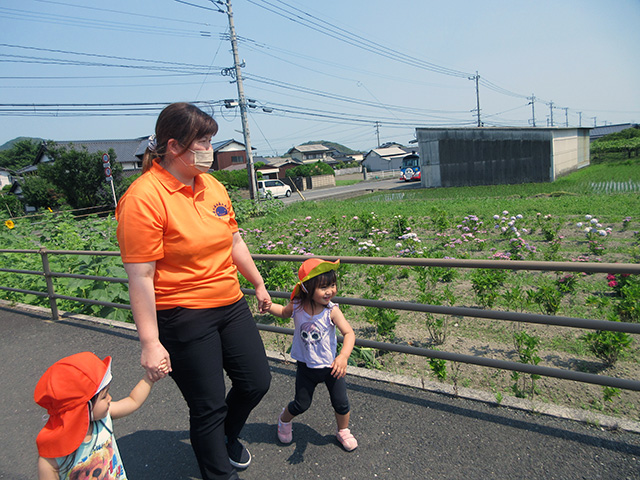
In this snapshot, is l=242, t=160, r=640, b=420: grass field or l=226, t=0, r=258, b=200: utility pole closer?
l=242, t=160, r=640, b=420: grass field

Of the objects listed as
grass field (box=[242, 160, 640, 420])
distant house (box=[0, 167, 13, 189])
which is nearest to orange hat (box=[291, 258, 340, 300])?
grass field (box=[242, 160, 640, 420])

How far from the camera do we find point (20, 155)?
255 feet

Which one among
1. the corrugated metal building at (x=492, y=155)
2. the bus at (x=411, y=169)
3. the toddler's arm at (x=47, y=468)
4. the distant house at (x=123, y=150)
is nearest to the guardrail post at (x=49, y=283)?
the toddler's arm at (x=47, y=468)

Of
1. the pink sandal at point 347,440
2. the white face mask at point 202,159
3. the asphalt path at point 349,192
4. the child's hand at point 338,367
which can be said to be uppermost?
the white face mask at point 202,159

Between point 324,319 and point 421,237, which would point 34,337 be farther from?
point 421,237

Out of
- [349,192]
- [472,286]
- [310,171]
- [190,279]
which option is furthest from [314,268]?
[310,171]

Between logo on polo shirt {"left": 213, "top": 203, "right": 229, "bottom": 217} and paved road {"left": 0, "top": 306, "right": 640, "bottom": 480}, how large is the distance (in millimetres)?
1432

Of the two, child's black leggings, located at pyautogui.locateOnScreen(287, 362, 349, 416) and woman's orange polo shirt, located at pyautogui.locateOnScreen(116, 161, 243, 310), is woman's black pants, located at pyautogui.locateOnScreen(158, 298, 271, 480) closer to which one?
woman's orange polo shirt, located at pyautogui.locateOnScreen(116, 161, 243, 310)

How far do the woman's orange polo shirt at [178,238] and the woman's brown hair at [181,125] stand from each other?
0.41 feet

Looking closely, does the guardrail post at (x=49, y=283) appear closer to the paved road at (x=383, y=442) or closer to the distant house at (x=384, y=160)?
the paved road at (x=383, y=442)

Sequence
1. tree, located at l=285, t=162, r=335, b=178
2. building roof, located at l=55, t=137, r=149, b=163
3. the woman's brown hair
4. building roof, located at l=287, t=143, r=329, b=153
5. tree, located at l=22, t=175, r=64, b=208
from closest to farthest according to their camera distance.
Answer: the woman's brown hair → tree, located at l=22, t=175, r=64, b=208 → building roof, located at l=55, t=137, r=149, b=163 → tree, located at l=285, t=162, r=335, b=178 → building roof, located at l=287, t=143, r=329, b=153

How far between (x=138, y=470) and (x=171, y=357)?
1.05 m

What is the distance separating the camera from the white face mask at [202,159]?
190 centimetres

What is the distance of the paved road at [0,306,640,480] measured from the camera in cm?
225
